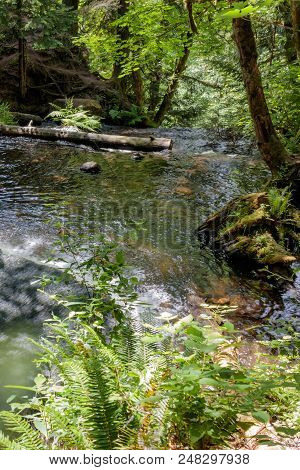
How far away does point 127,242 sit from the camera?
587 cm

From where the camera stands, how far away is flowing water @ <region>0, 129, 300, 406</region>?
4156mm

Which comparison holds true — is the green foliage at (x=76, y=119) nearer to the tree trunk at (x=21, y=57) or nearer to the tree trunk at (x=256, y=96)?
the tree trunk at (x=21, y=57)

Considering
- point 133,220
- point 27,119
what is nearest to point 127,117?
point 27,119

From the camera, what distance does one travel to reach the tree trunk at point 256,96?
18.3 feet

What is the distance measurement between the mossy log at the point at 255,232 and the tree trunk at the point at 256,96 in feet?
2.67

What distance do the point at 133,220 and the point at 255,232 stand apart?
6.66 ft

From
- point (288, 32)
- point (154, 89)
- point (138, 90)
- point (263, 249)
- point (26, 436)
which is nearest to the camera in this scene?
point (26, 436)

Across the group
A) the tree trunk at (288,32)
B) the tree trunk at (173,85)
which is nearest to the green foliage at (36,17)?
the tree trunk at (173,85)

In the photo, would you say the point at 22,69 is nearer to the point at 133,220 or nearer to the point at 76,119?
the point at 76,119

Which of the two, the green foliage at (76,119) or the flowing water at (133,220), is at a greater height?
the green foliage at (76,119)

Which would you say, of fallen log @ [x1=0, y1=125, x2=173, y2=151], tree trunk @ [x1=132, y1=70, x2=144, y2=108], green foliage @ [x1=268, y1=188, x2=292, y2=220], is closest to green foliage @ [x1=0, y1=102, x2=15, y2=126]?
fallen log @ [x1=0, y1=125, x2=173, y2=151]

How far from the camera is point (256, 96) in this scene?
19.9 ft

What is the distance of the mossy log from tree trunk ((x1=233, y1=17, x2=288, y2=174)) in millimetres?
815
